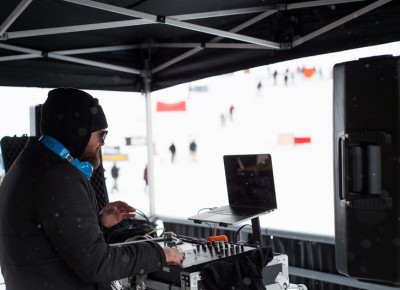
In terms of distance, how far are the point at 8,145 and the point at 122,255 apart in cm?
132

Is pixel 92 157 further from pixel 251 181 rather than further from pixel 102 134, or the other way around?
pixel 251 181

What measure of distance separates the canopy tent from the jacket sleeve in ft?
5.11

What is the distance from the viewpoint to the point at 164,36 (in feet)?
13.5

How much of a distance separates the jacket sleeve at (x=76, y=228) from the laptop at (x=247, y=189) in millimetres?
732

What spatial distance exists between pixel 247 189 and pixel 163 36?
2.29 m

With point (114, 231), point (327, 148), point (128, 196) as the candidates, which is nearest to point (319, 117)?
point (327, 148)

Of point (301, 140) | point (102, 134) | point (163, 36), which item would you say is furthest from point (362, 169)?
point (301, 140)

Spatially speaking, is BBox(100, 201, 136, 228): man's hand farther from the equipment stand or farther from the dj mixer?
the equipment stand

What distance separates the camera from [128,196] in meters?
6.33

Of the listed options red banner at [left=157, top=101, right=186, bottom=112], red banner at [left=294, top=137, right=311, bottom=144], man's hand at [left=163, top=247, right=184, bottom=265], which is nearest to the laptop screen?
man's hand at [left=163, top=247, right=184, bottom=265]

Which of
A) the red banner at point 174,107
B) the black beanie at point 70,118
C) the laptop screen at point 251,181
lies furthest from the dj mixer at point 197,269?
the red banner at point 174,107

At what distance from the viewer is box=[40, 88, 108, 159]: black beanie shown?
4.53ft

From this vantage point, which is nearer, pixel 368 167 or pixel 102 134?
pixel 368 167

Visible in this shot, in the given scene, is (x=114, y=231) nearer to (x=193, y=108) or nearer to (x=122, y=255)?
(x=122, y=255)
